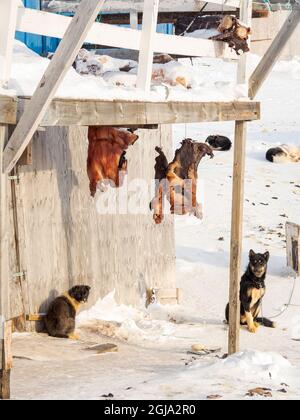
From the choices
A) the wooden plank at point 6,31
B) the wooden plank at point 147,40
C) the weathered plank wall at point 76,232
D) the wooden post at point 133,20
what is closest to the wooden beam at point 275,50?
the wooden post at point 133,20

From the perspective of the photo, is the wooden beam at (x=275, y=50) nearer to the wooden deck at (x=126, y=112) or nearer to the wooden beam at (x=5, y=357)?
the wooden deck at (x=126, y=112)

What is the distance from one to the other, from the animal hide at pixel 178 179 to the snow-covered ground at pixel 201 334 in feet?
5.16

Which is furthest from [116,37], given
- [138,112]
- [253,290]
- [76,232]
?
[253,290]

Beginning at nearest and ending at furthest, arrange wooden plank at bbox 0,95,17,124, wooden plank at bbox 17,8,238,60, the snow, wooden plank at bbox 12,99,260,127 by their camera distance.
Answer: wooden plank at bbox 0,95,17,124
wooden plank at bbox 12,99,260,127
the snow
wooden plank at bbox 17,8,238,60

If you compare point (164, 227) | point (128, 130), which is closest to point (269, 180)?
point (164, 227)

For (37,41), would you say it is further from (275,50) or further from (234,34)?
(275,50)

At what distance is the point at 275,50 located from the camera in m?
11.3

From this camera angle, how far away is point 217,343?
13.4 meters

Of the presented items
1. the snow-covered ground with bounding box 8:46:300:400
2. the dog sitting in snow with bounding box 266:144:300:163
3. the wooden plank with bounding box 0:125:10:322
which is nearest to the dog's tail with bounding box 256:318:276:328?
the snow-covered ground with bounding box 8:46:300:400

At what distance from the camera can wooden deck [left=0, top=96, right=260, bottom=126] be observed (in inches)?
333

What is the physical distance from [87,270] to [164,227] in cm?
242

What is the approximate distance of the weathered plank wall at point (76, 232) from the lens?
1227 cm

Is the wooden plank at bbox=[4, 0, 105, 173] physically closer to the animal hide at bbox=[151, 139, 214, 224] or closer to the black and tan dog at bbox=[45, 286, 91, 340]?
the animal hide at bbox=[151, 139, 214, 224]

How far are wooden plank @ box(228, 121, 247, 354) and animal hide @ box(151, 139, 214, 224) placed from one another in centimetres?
64
